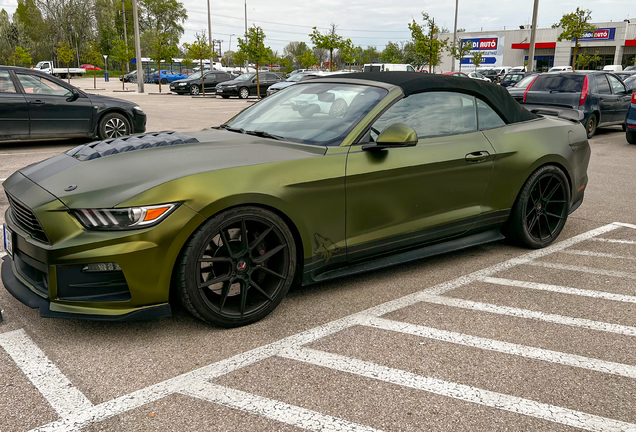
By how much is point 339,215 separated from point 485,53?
252ft

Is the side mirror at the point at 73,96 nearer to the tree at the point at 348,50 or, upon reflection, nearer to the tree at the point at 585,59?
the tree at the point at 348,50

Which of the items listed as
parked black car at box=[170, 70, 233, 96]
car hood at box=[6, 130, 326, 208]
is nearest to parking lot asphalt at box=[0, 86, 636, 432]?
car hood at box=[6, 130, 326, 208]

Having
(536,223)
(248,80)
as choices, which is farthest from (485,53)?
(536,223)

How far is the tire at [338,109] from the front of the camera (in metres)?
3.96

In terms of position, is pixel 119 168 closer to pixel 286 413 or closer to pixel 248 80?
pixel 286 413

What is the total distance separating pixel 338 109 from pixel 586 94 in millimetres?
10545

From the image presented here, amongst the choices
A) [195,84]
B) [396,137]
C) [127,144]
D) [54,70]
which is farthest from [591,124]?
[54,70]

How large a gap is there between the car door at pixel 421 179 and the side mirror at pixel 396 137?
0.45 feet

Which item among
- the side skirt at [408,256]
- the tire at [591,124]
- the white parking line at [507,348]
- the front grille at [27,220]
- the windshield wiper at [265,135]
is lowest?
the white parking line at [507,348]

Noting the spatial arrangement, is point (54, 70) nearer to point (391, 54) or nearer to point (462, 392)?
point (391, 54)

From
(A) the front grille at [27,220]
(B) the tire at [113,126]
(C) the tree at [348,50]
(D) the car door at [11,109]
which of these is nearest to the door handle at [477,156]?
(A) the front grille at [27,220]

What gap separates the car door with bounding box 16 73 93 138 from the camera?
1024 cm

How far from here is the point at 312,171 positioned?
11.4ft

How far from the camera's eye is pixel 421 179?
13.0ft
